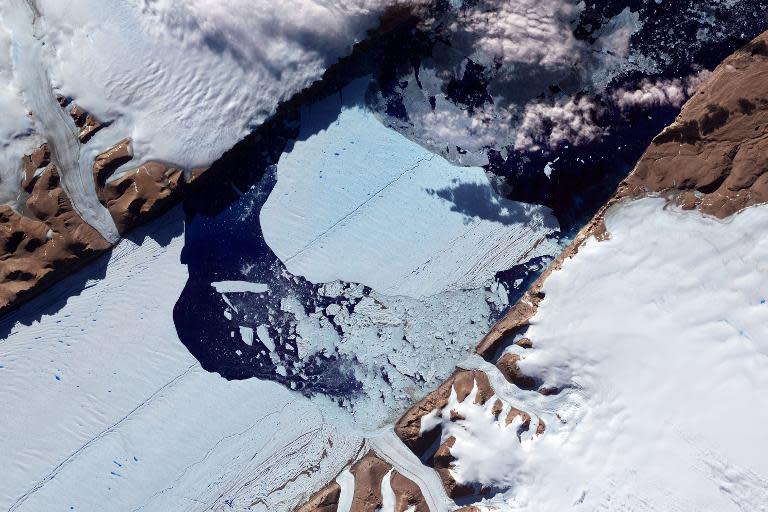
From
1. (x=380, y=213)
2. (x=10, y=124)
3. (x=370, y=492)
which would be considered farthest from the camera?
(x=380, y=213)

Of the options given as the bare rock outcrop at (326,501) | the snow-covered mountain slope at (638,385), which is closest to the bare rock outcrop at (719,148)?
the snow-covered mountain slope at (638,385)

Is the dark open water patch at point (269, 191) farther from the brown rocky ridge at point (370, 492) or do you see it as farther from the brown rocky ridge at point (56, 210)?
the brown rocky ridge at point (370, 492)

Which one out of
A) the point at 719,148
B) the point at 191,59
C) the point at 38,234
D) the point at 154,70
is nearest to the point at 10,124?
the point at 38,234

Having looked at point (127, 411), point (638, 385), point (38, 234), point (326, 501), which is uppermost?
→ point (38, 234)

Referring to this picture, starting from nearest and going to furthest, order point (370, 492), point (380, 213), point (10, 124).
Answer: point (10, 124)
point (370, 492)
point (380, 213)

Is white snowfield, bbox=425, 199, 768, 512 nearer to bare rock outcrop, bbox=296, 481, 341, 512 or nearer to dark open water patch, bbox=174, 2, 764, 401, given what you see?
dark open water patch, bbox=174, 2, 764, 401

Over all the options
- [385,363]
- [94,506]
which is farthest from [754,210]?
[94,506]

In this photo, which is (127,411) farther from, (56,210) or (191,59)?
(191,59)

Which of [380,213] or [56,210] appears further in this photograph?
[380,213]

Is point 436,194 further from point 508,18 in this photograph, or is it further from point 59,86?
point 59,86
